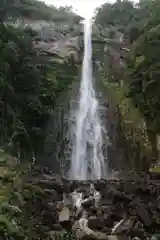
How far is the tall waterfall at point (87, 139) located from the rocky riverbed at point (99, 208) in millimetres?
3152

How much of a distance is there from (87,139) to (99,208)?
285 inches

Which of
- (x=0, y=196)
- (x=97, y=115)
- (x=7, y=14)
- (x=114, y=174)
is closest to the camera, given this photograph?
(x=0, y=196)

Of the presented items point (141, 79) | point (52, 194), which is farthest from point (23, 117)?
point (52, 194)

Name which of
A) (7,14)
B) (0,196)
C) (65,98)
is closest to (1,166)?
(0,196)

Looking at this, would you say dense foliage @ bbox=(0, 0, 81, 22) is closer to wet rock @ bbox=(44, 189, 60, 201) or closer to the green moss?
the green moss

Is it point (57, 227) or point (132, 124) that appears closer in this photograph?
point (57, 227)

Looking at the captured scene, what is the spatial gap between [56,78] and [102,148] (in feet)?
17.0

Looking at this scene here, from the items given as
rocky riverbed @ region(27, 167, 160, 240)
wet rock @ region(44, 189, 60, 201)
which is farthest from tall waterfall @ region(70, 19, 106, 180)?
wet rock @ region(44, 189, 60, 201)

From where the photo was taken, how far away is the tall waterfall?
17.8 m

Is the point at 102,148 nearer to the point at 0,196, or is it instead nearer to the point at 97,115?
the point at 97,115

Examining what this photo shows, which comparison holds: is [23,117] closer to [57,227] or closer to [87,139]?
[87,139]

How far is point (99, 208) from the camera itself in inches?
478

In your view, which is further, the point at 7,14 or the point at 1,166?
the point at 7,14

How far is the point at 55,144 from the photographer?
18703 millimetres
